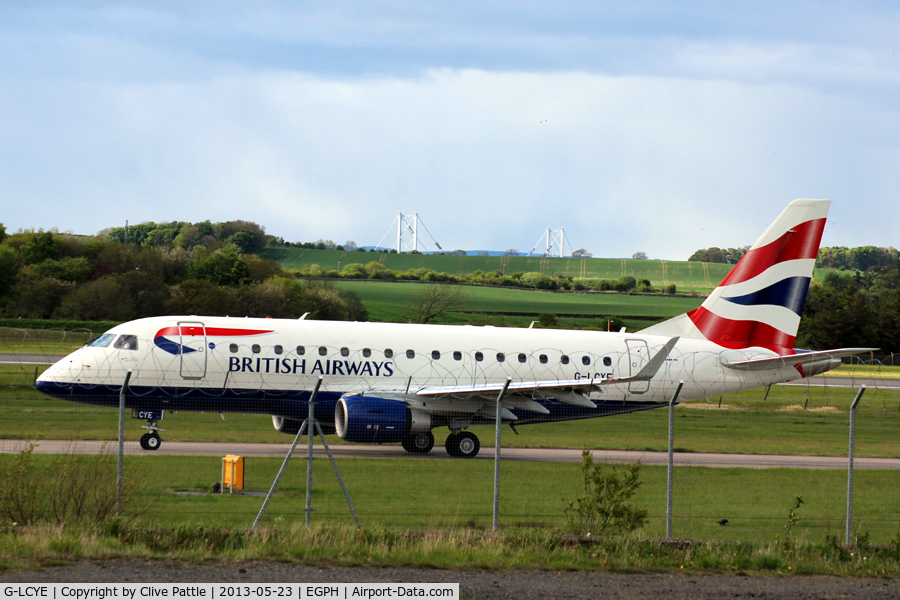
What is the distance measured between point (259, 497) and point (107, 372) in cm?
959

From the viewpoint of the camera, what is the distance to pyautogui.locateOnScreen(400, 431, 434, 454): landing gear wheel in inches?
1005

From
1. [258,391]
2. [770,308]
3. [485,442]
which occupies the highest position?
[770,308]

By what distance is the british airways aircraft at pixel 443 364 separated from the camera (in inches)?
965

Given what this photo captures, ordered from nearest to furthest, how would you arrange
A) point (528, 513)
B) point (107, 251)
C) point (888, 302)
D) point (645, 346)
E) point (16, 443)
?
1. point (528, 513)
2. point (16, 443)
3. point (645, 346)
4. point (107, 251)
5. point (888, 302)

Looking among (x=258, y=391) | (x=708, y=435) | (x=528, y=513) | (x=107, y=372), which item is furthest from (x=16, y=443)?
(x=708, y=435)

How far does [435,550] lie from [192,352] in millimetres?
14775

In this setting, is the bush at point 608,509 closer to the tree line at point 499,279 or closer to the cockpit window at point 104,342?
the cockpit window at point 104,342

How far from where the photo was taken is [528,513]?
16.1m

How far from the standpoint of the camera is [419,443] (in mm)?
25578

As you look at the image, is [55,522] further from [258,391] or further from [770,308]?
[770,308]

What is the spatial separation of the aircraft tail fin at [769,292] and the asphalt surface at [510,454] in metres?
4.15

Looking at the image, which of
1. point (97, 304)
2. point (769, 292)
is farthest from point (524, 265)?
point (769, 292)

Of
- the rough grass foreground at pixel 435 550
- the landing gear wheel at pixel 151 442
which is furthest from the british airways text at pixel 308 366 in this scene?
the rough grass foreground at pixel 435 550

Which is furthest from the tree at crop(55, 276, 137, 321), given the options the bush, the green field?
the bush
